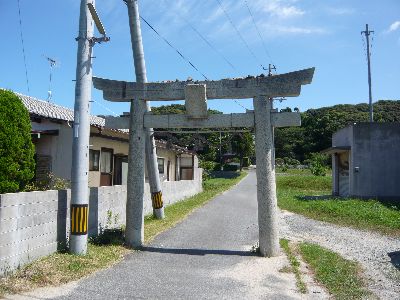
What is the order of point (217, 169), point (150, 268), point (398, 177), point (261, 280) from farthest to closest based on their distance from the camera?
point (217, 169)
point (398, 177)
point (150, 268)
point (261, 280)

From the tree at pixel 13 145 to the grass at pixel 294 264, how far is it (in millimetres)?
5718

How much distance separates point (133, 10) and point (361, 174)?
51.1 feet

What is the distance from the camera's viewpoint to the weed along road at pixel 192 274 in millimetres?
6094

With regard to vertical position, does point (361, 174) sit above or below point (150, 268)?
above

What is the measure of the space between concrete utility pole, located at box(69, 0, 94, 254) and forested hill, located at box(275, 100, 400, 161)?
6536 centimetres

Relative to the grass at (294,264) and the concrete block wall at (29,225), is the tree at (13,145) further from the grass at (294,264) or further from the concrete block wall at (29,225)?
the grass at (294,264)

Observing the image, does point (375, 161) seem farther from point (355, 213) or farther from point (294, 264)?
point (294, 264)

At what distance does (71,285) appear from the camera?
624 cm

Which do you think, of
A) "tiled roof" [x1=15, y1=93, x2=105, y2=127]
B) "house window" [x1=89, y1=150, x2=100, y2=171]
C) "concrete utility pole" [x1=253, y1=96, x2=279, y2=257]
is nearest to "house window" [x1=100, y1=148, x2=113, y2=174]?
"house window" [x1=89, y1=150, x2=100, y2=171]

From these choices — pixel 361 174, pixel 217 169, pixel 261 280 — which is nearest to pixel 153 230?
pixel 261 280

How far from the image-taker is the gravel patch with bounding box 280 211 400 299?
7.14 meters

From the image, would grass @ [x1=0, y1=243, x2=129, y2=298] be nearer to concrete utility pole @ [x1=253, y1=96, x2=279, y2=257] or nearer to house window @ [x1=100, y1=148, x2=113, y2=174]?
concrete utility pole @ [x1=253, y1=96, x2=279, y2=257]

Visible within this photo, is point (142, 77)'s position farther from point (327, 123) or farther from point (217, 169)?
point (327, 123)

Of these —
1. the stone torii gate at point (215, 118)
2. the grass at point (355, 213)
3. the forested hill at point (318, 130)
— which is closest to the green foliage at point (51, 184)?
the stone torii gate at point (215, 118)
